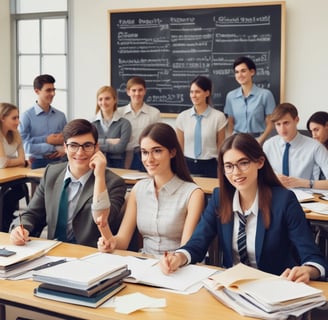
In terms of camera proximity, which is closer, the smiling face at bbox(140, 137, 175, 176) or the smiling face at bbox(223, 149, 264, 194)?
→ the smiling face at bbox(223, 149, 264, 194)

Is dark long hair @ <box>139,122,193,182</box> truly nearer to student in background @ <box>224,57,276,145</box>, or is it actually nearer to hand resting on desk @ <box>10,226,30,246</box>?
hand resting on desk @ <box>10,226,30,246</box>

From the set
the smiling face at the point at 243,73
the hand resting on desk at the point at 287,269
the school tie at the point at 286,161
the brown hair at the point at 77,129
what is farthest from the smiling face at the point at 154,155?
the smiling face at the point at 243,73

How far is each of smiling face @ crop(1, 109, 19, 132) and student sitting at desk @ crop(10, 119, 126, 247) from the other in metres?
1.92

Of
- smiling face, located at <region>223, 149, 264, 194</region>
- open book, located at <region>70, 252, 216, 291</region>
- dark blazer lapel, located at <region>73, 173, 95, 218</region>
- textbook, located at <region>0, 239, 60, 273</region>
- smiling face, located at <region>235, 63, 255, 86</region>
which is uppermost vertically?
smiling face, located at <region>235, 63, 255, 86</region>

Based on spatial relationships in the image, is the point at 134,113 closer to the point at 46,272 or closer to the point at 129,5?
the point at 129,5

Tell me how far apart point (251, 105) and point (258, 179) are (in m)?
2.86

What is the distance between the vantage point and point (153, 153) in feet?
8.27

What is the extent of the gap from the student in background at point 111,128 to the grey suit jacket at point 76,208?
186 cm

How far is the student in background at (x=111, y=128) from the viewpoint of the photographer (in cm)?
471

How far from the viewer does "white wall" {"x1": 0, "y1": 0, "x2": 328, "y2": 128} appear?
5211 mm

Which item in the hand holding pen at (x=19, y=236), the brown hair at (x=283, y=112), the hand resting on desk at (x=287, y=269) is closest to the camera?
the hand resting on desk at (x=287, y=269)

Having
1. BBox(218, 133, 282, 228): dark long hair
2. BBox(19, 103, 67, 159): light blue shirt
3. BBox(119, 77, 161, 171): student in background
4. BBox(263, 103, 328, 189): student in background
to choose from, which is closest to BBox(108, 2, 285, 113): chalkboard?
BBox(119, 77, 161, 171): student in background

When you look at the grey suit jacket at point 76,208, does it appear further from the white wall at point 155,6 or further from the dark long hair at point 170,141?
the white wall at point 155,6

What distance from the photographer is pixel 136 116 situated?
16.4ft
